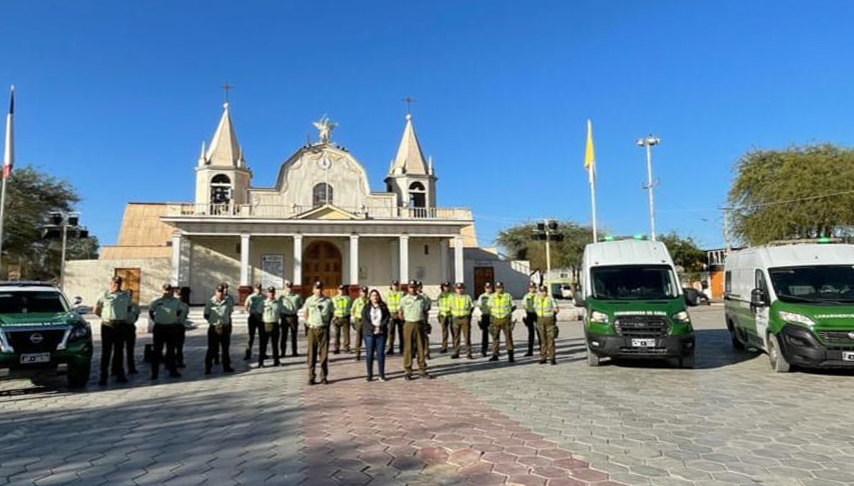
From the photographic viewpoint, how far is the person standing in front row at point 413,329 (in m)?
9.49

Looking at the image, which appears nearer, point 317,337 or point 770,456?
point 770,456

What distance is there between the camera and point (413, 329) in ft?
31.7

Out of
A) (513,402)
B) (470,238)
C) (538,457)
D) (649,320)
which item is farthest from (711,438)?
(470,238)

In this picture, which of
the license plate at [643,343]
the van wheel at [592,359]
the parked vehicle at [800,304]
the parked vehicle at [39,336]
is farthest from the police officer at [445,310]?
the parked vehicle at [39,336]

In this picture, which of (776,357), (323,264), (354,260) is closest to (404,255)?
(354,260)

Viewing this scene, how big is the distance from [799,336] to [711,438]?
4818mm

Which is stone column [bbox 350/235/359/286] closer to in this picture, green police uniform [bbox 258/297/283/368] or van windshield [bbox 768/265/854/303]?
green police uniform [bbox 258/297/283/368]

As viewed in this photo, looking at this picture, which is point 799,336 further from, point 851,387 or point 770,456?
point 770,456

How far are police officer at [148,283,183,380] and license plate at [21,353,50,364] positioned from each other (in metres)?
1.99

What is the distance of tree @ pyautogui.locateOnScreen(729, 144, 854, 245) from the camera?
2602 centimetres

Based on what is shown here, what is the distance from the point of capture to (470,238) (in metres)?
42.2

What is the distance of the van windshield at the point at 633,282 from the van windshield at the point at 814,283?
1.84m

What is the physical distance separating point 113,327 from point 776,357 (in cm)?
1212

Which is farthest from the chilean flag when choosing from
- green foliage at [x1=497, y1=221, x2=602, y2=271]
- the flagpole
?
green foliage at [x1=497, y1=221, x2=602, y2=271]
